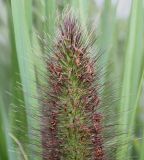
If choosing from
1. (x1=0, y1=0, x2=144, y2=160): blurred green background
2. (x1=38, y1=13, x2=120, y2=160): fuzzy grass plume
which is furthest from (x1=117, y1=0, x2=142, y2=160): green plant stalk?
(x1=38, y1=13, x2=120, y2=160): fuzzy grass plume

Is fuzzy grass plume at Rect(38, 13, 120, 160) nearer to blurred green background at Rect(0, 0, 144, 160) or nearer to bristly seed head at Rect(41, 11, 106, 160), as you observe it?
bristly seed head at Rect(41, 11, 106, 160)

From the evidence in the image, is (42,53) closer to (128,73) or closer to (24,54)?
(24,54)

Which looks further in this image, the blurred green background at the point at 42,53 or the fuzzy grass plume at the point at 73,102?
the blurred green background at the point at 42,53

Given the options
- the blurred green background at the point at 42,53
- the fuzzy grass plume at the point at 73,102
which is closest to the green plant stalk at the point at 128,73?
the blurred green background at the point at 42,53

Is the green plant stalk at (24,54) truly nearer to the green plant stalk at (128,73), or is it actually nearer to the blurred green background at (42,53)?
the blurred green background at (42,53)

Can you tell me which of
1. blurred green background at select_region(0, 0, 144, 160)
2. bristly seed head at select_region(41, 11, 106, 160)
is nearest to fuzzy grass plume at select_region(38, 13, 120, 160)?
bristly seed head at select_region(41, 11, 106, 160)

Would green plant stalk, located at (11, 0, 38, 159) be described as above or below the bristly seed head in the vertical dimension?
above

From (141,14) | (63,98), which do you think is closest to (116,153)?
(63,98)

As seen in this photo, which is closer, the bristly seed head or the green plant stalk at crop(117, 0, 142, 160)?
the bristly seed head

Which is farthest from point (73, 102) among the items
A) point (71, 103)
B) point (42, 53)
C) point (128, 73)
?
point (128, 73)
